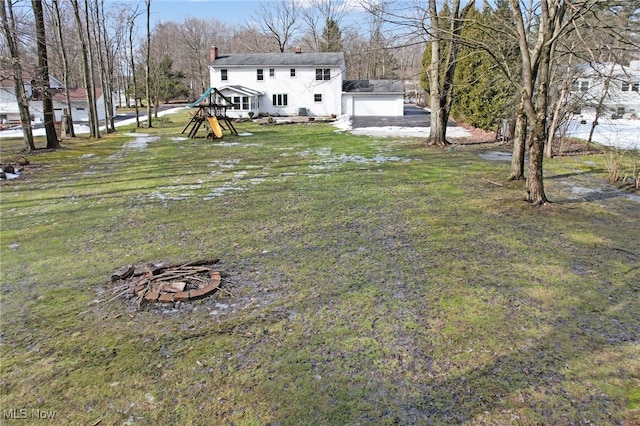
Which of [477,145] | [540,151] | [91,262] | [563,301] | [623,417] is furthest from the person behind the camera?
[477,145]

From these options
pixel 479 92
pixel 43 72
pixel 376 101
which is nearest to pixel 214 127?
pixel 43 72

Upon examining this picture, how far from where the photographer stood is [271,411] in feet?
9.69

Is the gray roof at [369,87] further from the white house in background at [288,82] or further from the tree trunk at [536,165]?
the tree trunk at [536,165]

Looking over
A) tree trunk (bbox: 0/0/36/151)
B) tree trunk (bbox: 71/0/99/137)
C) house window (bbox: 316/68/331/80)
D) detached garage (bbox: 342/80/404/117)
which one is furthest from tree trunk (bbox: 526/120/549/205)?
house window (bbox: 316/68/331/80)

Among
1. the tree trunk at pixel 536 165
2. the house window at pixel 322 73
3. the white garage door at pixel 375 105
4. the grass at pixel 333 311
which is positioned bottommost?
the grass at pixel 333 311

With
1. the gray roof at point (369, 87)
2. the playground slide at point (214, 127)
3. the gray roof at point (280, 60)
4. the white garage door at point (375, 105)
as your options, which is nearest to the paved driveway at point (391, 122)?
the white garage door at point (375, 105)

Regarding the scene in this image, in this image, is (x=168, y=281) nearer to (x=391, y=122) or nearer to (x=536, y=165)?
(x=536, y=165)

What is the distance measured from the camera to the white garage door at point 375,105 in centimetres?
3444

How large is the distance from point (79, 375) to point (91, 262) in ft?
8.54

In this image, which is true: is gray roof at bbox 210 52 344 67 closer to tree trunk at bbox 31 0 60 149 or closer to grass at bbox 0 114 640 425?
tree trunk at bbox 31 0 60 149

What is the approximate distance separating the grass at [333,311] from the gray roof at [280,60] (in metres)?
28.9

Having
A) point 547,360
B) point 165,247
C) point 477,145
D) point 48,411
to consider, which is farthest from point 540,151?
point 477,145

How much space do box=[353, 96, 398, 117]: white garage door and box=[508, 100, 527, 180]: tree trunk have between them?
25.3 m

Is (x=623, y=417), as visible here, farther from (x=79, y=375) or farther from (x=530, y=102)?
(x=530, y=102)
